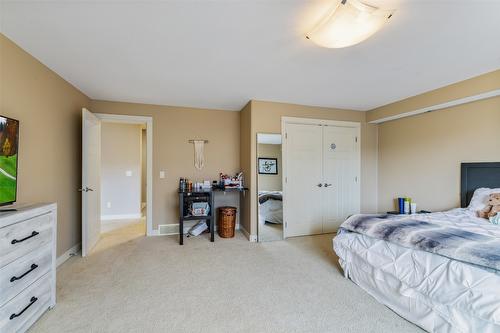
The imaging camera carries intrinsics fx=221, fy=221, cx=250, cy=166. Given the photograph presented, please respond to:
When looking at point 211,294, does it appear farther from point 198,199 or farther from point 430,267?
point 198,199

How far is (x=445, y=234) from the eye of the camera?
70.9 inches

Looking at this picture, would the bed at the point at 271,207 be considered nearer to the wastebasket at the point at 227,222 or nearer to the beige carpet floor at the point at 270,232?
the beige carpet floor at the point at 270,232

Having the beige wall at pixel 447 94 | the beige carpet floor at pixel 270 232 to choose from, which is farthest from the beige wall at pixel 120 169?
the beige wall at pixel 447 94

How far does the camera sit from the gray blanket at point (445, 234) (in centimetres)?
148

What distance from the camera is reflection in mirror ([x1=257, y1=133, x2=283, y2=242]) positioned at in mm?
3750

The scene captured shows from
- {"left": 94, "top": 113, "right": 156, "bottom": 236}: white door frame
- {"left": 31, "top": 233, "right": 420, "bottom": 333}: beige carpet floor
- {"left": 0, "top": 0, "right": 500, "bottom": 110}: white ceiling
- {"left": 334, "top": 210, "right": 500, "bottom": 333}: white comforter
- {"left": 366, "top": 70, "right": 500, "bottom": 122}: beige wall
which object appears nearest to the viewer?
{"left": 334, "top": 210, "right": 500, "bottom": 333}: white comforter

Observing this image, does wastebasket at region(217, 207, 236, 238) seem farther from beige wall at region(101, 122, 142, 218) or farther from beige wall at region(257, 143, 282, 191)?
beige wall at region(101, 122, 142, 218)

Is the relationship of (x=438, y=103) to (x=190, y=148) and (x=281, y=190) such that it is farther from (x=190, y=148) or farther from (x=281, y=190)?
(x=190, y=148)

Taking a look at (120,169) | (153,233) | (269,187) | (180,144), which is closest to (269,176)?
(269,187)

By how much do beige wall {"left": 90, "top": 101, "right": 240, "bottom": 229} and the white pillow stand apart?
3.49 meters

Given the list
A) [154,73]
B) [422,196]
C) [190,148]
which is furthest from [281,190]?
[154,73]

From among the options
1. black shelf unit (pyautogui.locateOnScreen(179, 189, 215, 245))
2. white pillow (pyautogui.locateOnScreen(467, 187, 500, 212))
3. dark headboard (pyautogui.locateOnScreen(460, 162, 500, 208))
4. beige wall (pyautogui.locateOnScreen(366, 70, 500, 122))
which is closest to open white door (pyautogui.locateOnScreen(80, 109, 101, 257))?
black shelf unit (pyautogui.locateOnScreen(179, 189, 215, 245))

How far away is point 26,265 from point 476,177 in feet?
16.0

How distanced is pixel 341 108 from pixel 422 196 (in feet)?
6.67
